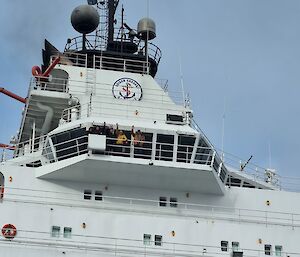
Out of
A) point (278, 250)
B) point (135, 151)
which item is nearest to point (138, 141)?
point (135, 151)

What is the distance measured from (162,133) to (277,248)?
5.81m

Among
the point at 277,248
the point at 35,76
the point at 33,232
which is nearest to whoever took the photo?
the point at 33,232

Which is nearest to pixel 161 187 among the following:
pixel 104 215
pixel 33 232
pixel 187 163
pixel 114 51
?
pixel 187 163

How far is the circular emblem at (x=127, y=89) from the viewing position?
3312 centimetres

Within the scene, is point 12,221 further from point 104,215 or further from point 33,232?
point 104,215

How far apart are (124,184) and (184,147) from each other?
2.62 meters

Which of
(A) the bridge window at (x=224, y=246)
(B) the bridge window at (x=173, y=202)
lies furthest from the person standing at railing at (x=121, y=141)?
(A) the bridge window at (x=224, y=246)

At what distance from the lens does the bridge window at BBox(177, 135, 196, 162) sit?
29438 mm

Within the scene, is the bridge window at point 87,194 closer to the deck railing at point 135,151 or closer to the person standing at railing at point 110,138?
the deck railing at point 135,151

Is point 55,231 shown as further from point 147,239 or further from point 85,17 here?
point 85,17

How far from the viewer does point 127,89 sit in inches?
1313

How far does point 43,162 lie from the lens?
30.2 meters

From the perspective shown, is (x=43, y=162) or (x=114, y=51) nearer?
(x=43, y=162)

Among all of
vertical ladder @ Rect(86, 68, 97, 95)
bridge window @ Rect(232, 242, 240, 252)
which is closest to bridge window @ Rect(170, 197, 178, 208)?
bridge window @ Rect(232, 242, 240, 252)
